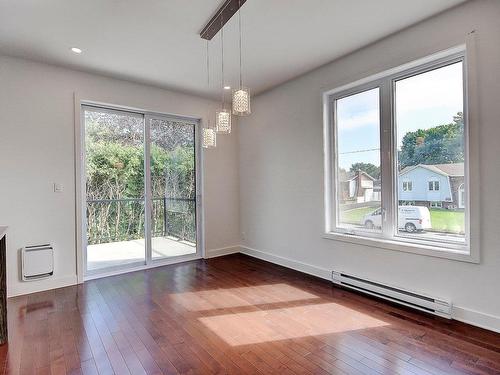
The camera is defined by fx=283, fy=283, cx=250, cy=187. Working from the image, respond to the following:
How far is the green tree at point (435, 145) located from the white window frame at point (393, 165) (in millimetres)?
105

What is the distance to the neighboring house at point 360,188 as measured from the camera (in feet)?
11.1

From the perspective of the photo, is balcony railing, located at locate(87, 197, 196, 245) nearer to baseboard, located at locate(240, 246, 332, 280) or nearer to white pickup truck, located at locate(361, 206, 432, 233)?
baseboard, located at locate(240, 246, 332, 280)

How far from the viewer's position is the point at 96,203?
4.11 meters

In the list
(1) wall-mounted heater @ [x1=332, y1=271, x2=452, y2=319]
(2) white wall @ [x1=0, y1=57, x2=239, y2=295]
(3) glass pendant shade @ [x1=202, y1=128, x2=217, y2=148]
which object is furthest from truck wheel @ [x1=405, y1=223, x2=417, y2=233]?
(2) white wall @ [x1=0, y1=57, x2=239, y2=295]

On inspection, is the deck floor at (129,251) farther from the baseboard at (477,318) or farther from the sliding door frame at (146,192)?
the baseboard at (477,318)

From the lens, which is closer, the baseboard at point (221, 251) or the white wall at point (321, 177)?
the white wall at point (321, 177)

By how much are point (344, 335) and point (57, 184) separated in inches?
148

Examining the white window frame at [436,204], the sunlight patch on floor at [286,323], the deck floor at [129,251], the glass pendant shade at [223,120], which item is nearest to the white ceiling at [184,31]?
the glass pendant shade at [223,120]

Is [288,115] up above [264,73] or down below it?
below

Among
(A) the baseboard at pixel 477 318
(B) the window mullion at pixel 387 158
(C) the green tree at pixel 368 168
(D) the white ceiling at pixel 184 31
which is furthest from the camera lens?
(C) the green tree at pixel 368 168

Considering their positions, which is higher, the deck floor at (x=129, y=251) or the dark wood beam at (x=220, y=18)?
the dark wood beam at (x=220, y=18)

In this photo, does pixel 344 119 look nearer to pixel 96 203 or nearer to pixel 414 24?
pixel 414 24

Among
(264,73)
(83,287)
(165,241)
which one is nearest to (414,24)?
(264,73)

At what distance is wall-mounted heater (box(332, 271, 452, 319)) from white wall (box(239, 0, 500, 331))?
0.26 feet
